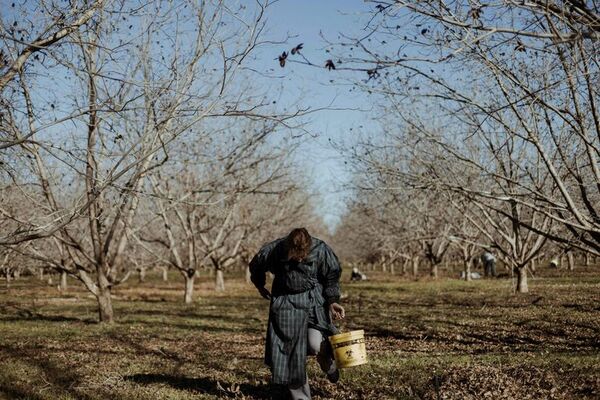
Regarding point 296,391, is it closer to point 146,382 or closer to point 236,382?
point 236,382

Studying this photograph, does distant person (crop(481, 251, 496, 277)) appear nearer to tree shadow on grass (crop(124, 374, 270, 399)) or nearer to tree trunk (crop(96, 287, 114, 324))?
tree trunk (crop(96, 287, 114, 324))

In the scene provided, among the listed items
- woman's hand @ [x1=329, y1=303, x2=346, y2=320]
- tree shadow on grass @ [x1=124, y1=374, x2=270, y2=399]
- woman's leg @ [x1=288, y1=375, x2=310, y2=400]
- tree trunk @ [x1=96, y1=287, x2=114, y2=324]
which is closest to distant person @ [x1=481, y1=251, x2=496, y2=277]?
tree trunk @ [x1=96, y1=287, x2=114, y2=324]

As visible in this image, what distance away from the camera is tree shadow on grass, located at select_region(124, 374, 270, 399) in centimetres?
643

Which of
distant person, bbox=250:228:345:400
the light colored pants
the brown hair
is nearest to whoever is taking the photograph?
the brown hair

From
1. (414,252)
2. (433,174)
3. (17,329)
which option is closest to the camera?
(433,174)

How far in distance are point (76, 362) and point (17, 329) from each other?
22.2ft

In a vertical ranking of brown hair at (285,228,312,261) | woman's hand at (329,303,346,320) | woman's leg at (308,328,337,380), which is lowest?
woman's leg at (308,328,337,380)

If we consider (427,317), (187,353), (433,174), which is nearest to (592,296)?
(427,317)

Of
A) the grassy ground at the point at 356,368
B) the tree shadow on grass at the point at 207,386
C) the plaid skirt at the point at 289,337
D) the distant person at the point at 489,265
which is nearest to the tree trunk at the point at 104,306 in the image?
the grassy ground at the point at 356,368

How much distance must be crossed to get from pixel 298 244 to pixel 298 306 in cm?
67

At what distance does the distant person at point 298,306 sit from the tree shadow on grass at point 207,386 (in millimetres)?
1005

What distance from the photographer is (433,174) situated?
1302 centimetres

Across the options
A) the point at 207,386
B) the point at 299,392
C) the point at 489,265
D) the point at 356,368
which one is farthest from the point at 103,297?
the point at 489,265

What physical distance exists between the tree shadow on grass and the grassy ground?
0.02 meters
